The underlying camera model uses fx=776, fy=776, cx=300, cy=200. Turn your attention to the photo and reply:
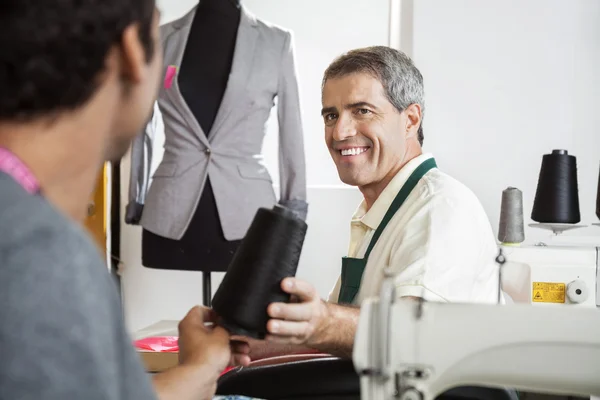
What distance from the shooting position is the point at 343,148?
1.97 m

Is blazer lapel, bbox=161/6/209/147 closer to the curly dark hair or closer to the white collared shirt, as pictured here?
the white collared shirt

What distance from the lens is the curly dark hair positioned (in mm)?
568

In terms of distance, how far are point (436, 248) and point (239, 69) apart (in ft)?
5.39

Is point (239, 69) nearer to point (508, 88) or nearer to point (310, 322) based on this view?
point (508, 88)

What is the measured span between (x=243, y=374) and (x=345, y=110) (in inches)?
29.9

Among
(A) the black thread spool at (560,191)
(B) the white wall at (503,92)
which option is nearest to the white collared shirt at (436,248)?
(A) the black thread spool at (560,191)

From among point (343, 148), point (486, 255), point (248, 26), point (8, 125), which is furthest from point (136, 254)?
point (8, 125)

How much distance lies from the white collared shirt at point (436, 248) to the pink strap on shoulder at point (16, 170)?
1029 millimetres

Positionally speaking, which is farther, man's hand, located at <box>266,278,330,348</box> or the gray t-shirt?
man's hand, located at <box>266,278,330,348</box>

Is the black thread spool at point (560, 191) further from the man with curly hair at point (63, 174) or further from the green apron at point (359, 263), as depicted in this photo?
the man with curly hair at point (63, 174)

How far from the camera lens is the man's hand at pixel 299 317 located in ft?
3.77

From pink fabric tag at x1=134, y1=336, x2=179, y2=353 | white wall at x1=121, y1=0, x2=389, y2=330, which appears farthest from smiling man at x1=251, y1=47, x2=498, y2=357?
white wall at x1=121, y1=0, x2=389, y2=330

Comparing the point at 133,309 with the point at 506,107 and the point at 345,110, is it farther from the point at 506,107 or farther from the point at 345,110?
the point at 345,110

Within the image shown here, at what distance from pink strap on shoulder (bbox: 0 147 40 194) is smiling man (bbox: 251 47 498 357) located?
1.91ft
